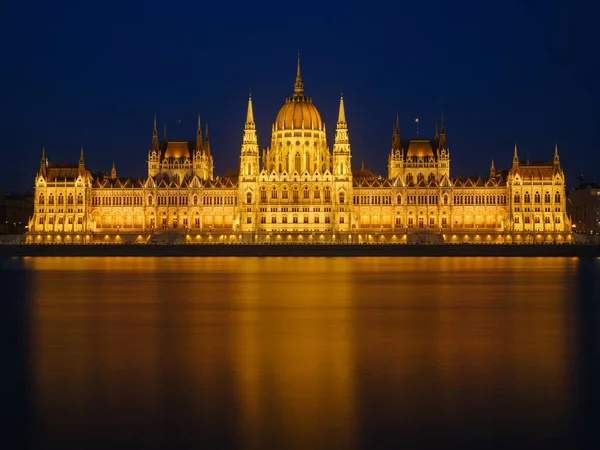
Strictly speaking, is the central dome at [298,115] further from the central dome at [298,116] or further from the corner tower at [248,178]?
the corner tower at [248,178]

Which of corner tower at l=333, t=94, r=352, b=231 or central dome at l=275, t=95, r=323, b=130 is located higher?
central dome at l=275, t=95, r=323, b=130

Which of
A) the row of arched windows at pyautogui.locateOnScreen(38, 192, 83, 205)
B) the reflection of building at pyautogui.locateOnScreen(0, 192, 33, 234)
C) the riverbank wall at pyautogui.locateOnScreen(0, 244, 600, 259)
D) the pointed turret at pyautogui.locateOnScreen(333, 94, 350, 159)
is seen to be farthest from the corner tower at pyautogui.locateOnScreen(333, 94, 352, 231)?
the reflection of building at pyautogui.locateOnScreen(0, 192, 33, 234)

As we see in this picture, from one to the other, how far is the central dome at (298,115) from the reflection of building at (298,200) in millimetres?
146

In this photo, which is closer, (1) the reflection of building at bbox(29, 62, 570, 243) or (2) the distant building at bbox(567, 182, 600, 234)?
(1) the reflection of building at bbox(29, 62, 570, 243)

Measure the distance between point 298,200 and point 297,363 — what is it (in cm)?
9768

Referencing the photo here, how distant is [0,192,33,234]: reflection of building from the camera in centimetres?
15212

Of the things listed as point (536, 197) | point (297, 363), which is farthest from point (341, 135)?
point (297, 363)

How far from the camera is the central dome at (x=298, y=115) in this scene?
12769cm

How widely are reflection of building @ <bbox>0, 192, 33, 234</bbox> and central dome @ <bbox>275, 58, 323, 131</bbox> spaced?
52.7 metres

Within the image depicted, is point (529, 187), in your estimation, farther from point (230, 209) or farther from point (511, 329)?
point (511, 329)

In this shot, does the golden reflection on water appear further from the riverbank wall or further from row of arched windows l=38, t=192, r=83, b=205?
row of arched windows l=38, t=192, r=83, b=205

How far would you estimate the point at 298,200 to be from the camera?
120312 mm

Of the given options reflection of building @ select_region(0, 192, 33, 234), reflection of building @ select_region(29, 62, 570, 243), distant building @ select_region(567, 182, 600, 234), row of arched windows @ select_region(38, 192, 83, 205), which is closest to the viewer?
reflection of building @ select_region(29, 62, 570, 243)

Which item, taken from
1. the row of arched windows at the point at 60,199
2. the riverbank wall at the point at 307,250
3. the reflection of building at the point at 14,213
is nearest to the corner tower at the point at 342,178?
the riverbank wall at the point at 307,250
